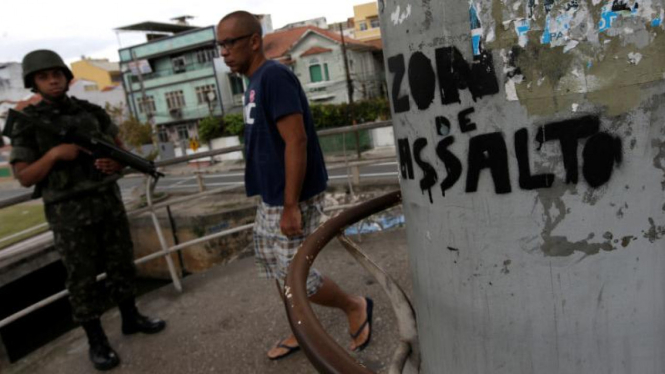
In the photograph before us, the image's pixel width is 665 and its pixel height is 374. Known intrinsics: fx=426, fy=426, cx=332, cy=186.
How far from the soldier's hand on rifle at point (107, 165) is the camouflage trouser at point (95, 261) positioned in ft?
0.97

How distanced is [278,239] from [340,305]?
586mm

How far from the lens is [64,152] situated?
2611 mm


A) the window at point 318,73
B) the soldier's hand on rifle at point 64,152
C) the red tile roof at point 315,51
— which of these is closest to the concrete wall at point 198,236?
the soldier's hand on rifle at point 64,152

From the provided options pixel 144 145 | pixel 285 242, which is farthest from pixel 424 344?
pixel 144 145

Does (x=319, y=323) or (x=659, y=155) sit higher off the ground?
(x=659, y=155)

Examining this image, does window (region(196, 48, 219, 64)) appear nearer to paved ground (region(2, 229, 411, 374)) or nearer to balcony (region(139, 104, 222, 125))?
balcony (region(139, 104, 222, 125))

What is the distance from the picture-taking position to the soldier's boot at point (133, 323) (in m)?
2.99

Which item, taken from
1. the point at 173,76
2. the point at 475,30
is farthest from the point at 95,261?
the point at 173,76

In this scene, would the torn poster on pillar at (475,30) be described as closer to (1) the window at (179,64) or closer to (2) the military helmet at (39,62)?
(2) the military helmet at (39,62)

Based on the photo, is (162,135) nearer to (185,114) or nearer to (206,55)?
(185,114)

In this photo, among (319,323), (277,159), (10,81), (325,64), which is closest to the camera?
(319,323)

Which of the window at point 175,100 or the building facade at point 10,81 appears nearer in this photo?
the window at point 175,100

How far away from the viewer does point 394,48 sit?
77 cm

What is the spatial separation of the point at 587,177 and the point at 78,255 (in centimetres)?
289
